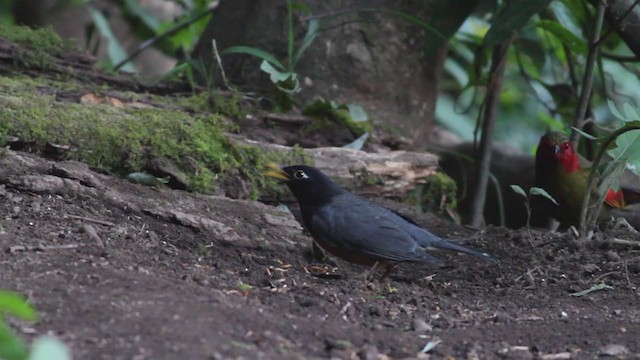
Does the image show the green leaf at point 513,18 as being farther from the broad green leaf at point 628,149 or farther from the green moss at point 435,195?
the broad green leaf at point 628,149

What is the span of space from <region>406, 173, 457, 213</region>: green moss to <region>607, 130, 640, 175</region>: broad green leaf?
169cm

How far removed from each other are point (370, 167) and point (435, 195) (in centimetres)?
71

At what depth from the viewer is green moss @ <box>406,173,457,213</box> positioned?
20.2 feet

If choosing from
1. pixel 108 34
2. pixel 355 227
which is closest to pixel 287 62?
pixel 355 227

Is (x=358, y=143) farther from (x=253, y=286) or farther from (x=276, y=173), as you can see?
(x=253, y=286)

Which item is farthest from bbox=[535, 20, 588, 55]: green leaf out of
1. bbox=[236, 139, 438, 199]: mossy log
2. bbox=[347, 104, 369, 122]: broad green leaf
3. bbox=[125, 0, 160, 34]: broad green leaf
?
bbox=[125, 0, 160, 34]: broad green leaf

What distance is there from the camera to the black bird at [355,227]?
4.78 metres

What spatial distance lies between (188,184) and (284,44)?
5.25ft

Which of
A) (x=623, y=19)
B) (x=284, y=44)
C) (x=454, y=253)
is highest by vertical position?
(x=623, y=19)

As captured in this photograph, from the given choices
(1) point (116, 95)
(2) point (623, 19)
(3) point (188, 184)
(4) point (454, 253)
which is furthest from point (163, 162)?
(2) point (623, 19)

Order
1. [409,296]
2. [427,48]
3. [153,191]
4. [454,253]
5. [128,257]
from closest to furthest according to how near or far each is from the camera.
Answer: [128,257], [409,296], [153,191], [454,253], [427,48]

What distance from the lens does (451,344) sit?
341 cm

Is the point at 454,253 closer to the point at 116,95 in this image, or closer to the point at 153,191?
the point at 153,191

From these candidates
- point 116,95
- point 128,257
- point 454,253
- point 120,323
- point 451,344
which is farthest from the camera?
point 116,95
